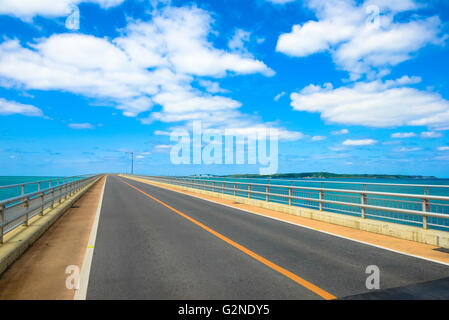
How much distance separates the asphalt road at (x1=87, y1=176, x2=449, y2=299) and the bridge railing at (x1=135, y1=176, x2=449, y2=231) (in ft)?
6.65

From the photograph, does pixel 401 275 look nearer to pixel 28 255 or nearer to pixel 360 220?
pixel 360 220

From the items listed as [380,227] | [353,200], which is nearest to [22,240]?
[380,227]

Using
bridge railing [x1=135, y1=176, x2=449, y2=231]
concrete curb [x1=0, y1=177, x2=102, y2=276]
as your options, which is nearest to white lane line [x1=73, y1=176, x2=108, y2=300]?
concrete curb [x1=0, y1=177, x2=102, y2=276]

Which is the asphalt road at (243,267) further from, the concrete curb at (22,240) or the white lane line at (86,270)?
the concrete curb at (22,240)

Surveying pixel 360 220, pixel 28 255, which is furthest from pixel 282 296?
pixel 360 220

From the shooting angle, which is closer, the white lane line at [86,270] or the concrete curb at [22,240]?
the white lane line at [86,270]

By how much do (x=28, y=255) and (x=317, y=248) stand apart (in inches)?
262

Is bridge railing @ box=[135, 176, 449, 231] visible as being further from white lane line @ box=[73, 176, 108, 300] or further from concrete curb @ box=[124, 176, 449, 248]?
white lane line @ box=[73, 176, 108, 300]

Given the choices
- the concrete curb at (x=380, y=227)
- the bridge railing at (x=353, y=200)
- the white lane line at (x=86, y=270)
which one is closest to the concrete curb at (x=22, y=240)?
the white lane line at (x=86, y=270)

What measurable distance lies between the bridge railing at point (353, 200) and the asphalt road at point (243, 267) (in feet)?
6.65

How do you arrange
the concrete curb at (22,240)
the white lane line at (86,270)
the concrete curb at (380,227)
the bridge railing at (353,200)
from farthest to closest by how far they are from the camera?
the bridge railing at (353,200), the concrete curb at (380,227), the concrete curb at (22,240), the white lane line at (86,270)

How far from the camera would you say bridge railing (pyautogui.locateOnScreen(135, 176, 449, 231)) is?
818 centimetres

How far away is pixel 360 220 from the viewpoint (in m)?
9.86

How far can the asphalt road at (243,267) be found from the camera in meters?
4.52
